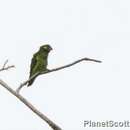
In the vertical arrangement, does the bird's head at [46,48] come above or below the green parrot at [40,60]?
above

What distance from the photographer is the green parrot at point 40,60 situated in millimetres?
7855

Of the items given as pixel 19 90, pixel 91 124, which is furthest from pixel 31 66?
pixel 19 90

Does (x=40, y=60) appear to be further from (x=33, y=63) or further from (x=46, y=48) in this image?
(x=46, y=48)

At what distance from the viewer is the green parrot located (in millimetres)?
7855

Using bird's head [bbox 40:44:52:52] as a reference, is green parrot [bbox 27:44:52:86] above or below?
below

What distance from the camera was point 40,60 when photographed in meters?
7.96

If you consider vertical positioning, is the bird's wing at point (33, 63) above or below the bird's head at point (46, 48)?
below

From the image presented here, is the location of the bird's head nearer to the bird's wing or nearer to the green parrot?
the green parrot

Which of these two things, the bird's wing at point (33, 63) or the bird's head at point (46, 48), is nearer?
the bird's wing at point (33, 63)

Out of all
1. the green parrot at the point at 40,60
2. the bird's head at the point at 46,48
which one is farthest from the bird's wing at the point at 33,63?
the bird's head at the point at 46,48

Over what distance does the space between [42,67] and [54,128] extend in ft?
12.7

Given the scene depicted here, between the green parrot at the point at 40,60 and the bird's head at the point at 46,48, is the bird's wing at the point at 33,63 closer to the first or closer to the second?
the green parrot at the point at 40,60

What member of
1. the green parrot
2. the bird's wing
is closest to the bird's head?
the green parrot

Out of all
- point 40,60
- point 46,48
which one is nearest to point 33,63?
point 40,60
